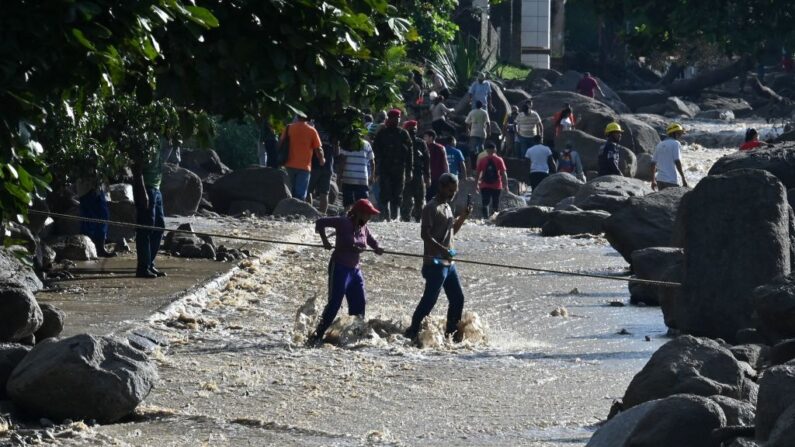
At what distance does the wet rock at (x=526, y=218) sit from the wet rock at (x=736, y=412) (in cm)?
1554

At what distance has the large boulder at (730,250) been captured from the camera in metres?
11.9

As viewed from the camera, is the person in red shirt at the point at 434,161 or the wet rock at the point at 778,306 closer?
the wet rock at the point at 778,306

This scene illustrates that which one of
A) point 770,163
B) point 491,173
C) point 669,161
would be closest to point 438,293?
point 770,163

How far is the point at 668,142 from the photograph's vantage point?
21391mm

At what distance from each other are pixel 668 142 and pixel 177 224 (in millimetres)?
7237

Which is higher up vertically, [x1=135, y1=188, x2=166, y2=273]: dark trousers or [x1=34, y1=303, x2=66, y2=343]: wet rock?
[x1=135, y1=188, x2=166, y2=273]: dark trousers

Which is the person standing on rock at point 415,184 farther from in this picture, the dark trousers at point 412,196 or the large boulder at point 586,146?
the large boulder at point 586,146

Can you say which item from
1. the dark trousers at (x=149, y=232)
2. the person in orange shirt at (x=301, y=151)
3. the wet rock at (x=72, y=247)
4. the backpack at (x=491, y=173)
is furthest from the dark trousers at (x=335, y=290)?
the backpack at (x=491, y=173)

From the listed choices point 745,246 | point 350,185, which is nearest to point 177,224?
point 350,185

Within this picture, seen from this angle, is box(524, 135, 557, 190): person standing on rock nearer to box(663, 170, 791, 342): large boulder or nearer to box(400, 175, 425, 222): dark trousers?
box(400, 175, 425, 222): dark trousers

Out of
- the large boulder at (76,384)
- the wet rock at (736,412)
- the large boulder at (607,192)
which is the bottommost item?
the large boulder at (76,384)

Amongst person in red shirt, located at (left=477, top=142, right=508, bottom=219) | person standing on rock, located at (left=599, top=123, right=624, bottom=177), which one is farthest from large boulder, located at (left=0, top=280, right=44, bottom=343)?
person standing on rock, located at (left=599, top=123, right=624, bottom=177)

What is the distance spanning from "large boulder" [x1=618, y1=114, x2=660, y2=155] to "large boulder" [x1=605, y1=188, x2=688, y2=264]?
17.2m

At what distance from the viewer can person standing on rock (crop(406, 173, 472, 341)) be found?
38.2ft
